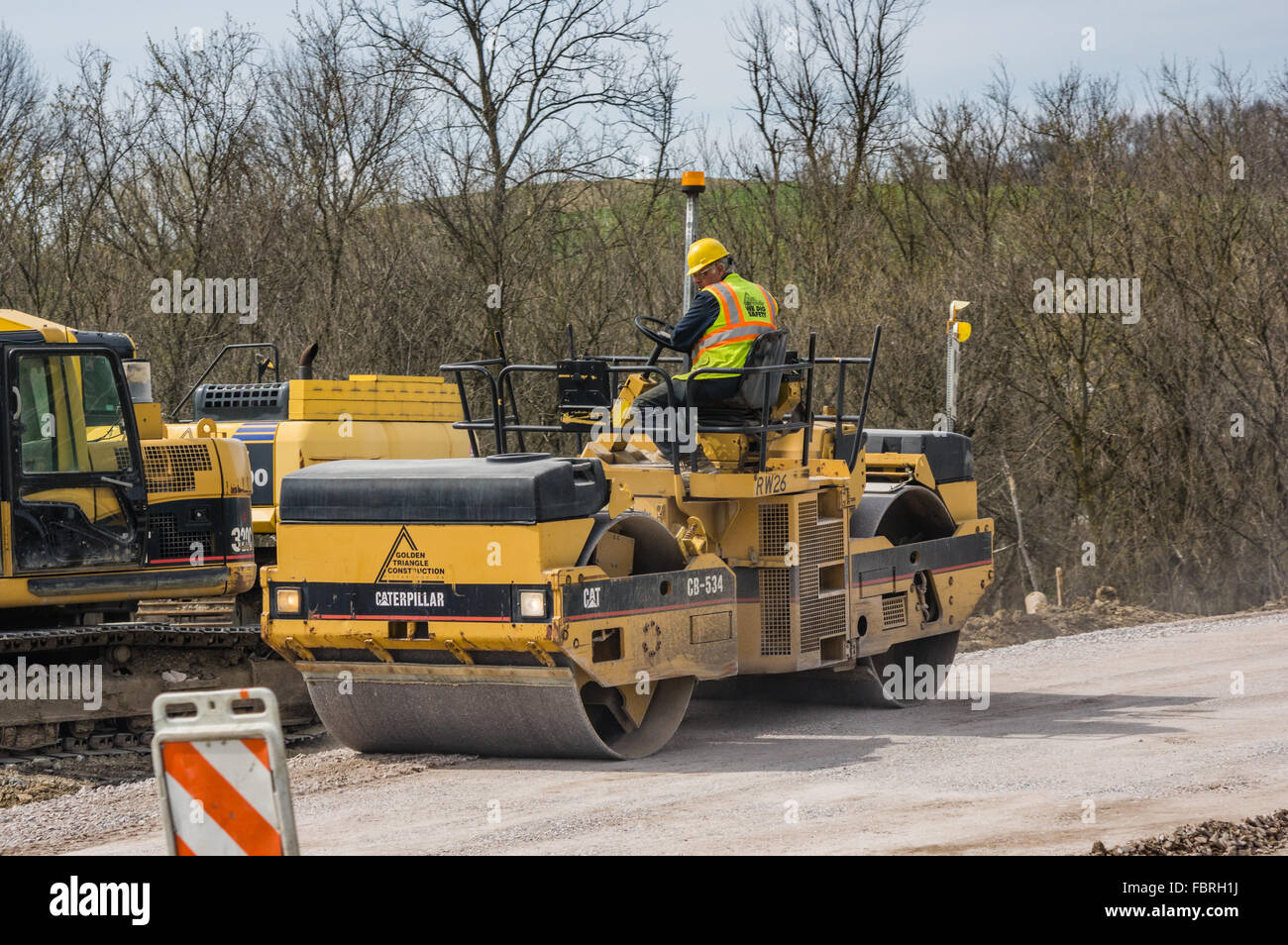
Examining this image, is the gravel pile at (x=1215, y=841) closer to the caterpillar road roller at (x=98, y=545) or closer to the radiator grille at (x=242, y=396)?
the caterpillar road roller at (x=98, y=545)

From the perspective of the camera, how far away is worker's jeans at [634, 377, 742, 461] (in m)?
10.1

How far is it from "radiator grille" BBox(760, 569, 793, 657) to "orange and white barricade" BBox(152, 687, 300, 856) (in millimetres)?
5398

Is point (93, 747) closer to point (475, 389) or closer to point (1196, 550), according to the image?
point (475, 389)

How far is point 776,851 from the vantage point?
6.88 meters

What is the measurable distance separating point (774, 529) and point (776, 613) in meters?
0.53

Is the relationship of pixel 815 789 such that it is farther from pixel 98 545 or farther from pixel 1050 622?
pixel 1050 622

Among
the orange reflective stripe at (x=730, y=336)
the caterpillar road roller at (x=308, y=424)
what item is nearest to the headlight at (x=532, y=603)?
the orange reflective stripe at (x=730, y=336)

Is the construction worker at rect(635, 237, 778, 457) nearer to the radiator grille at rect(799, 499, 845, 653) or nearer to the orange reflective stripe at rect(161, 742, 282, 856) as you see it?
the radiator grille at rect(799, 499, 845, 653)

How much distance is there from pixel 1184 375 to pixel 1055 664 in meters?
11.8

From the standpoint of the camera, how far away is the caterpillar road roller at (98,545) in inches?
416

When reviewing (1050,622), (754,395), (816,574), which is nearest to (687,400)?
(754,395)

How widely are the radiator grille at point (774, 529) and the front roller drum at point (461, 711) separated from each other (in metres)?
1.50

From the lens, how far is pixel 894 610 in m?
11.6
